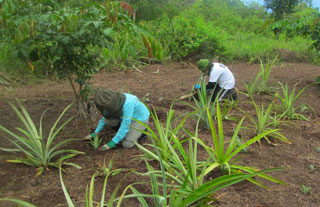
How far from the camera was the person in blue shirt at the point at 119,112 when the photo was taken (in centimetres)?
244

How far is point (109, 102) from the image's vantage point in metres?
2.43

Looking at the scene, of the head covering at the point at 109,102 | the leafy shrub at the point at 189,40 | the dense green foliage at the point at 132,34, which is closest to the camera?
the dense green foliage at the point at 132,34

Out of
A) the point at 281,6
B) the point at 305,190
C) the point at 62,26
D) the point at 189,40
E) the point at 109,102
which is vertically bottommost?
the point at 305,190

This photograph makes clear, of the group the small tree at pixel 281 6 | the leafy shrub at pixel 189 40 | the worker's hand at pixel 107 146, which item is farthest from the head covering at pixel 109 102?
the small tree at pixel 281 6

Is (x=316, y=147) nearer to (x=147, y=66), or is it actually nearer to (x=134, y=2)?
(x=147, y=66)

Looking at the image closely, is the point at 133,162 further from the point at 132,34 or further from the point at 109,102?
the point at 132,34

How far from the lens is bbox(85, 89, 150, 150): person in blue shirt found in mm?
2438

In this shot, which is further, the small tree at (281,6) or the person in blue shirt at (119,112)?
the small tree at (281,6)

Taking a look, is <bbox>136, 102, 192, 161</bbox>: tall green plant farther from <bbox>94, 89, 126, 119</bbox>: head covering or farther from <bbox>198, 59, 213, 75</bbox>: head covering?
<bbox>198, 59, 213, 75</bbox>: head covering

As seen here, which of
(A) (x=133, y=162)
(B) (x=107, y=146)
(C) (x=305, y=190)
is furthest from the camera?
(B) (x=107, y=146)

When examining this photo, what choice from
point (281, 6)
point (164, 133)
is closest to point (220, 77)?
point (164, 133)

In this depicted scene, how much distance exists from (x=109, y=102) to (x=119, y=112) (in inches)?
8.2

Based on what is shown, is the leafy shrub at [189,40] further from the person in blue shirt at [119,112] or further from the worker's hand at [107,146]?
the worker's hand at [107,146]

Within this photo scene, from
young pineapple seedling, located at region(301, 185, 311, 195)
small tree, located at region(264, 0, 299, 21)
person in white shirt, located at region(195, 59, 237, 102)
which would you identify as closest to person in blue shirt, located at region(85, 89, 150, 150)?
young pineapple seedling, located at region(301, 185, 311, 195)
